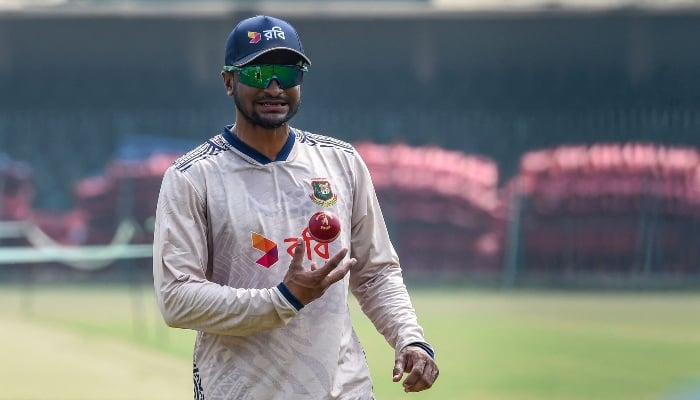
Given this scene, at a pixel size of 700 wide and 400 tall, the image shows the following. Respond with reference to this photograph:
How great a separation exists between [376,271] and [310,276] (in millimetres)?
522

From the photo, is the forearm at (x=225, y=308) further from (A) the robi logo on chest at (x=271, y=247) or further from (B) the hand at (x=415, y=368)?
(B) the hand at (x=415, y=368)

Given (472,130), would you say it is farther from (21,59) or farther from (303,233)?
(303,233)

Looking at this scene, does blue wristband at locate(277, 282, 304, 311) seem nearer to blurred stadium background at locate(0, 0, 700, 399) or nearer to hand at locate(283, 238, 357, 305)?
hand at locate(283, 238, 357, 305)

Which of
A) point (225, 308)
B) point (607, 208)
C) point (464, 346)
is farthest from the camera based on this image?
point (607, 208)

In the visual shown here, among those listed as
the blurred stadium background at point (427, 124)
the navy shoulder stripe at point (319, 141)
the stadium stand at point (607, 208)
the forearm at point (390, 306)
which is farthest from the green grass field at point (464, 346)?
the navy shoulder stripe at point (319, 141)

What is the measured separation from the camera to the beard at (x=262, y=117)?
133 inches

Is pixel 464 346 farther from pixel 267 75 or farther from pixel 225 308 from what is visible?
pixel 225 308

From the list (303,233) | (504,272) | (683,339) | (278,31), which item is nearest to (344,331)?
(303,233)

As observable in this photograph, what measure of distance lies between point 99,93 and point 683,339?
9349mm

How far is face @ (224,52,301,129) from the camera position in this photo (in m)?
3.38

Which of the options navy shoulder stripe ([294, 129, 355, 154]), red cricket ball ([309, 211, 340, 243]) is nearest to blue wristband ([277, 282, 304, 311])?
red cricket ball ([309, 211, 340, 243])

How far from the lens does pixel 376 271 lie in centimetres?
360

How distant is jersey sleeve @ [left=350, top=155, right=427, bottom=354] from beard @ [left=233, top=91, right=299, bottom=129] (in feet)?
0.78

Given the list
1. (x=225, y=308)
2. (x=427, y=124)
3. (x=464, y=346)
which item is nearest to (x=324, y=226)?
(x=225, y=308)
